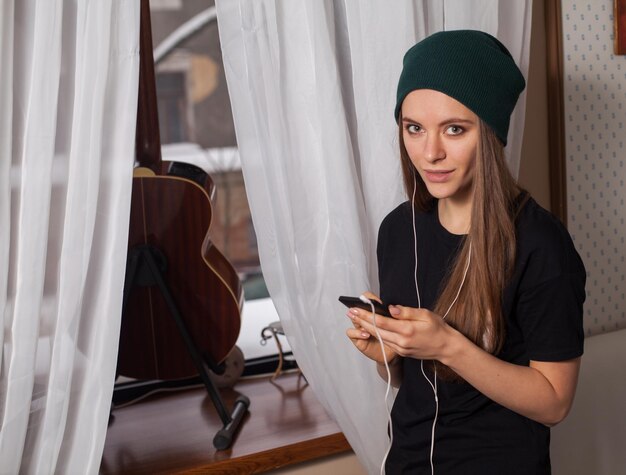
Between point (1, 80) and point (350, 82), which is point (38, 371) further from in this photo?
point (350, 82)

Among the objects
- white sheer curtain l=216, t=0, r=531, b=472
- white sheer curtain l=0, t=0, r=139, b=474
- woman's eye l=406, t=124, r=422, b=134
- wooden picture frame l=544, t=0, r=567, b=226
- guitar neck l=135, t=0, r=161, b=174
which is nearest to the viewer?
woman's eye l=406, t=124, r=422, b=134

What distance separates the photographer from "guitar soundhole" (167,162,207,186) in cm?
169

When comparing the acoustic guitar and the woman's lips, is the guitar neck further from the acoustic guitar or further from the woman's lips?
the woman's lips

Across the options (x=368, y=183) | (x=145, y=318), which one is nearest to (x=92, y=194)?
(x=145, y=318)

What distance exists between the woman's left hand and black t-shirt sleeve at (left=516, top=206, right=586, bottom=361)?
0.12 m

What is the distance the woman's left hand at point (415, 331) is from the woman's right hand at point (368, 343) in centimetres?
8

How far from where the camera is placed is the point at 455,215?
1.24m

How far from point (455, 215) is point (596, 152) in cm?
89

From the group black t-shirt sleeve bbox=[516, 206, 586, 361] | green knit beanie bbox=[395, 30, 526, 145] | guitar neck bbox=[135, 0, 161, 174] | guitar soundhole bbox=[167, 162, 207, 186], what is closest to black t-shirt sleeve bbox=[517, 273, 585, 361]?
black t-shirt sleeve bbox=[516, 206, 586, 361]

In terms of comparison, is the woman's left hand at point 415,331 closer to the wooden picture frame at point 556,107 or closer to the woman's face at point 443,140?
the woman's face at point 443,140

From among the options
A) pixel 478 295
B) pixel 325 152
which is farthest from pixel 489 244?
pixel 325 152

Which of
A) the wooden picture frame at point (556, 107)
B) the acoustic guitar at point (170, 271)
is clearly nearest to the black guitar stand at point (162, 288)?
the acoustic guitar at point (170, 271)

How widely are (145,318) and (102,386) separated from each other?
0.35 m

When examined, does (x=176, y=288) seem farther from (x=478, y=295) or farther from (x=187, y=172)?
(x=478, y=295)
